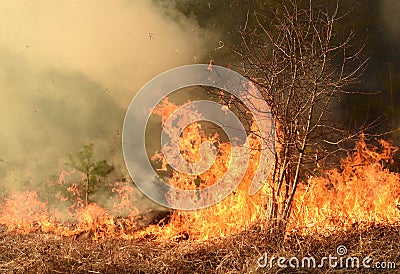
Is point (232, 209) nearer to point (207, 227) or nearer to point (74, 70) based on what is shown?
point (207, 227)

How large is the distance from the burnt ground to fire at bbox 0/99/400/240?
1.61 ft

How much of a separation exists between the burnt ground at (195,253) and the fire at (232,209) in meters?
0.49

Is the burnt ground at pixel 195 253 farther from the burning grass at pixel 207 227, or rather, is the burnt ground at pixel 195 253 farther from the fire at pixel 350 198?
the fire at pixel 350 198

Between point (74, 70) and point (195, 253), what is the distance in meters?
6.74

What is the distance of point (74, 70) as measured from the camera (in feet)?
36.0

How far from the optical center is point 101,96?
1097cm

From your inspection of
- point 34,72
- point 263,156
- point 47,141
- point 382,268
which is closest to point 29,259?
point 263,156

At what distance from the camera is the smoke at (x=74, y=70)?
10.7 metres

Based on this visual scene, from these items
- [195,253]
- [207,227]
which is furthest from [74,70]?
[195,253]

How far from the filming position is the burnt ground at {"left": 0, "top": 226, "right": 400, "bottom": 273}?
→ 5.40m

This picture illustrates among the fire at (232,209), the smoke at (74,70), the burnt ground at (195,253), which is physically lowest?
the burnt ground at (195,253)

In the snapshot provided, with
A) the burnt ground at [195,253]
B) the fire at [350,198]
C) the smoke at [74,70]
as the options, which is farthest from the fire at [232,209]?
the smoke at [74,70]

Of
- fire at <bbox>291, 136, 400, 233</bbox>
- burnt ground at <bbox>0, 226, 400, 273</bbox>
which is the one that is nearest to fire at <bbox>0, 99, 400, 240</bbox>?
fire at <bbox>291, 136, 400, 233</bbox>

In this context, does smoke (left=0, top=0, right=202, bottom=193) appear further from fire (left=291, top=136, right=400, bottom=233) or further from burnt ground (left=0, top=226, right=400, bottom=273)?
burnt ground (left=0, top=226, right=400, bottom=273)
